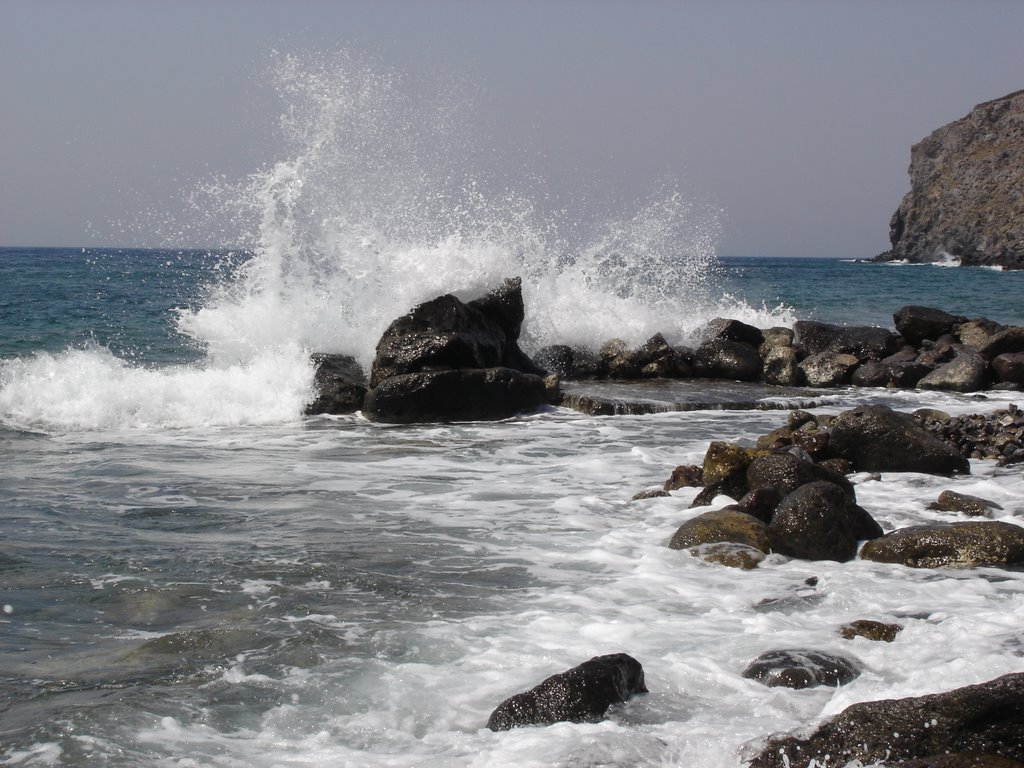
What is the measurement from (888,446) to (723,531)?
3.02 meters

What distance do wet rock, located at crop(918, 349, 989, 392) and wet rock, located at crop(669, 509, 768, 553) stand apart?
9.43m

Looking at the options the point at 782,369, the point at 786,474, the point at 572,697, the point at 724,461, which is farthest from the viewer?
the point at 782,369

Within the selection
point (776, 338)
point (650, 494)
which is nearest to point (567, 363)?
point (776, 338)

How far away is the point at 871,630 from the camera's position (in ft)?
A: 16.3

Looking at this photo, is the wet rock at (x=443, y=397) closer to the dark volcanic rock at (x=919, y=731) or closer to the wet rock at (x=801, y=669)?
the wet rock at (x=801, y=669)

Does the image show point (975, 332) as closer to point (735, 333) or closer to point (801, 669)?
point (735, 333)

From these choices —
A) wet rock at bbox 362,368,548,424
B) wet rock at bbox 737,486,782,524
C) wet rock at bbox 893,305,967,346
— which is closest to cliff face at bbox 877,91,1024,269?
wet rock at bbox 893,305,967,346

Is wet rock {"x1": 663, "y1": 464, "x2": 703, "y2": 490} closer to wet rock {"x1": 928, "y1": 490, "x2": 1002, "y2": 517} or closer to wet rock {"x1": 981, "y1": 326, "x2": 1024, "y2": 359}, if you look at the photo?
wet rock {"x1": 928, "y1": 490, "x2": 1002, "y2": 517}

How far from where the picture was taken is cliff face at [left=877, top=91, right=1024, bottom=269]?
73812mm

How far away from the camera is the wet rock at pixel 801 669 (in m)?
4.39

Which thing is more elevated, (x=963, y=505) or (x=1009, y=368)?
(x=1009, y=368)

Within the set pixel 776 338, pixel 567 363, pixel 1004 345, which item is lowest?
pixel 567 363

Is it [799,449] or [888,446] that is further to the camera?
[888,446]

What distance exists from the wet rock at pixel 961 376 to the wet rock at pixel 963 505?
7857 mm
